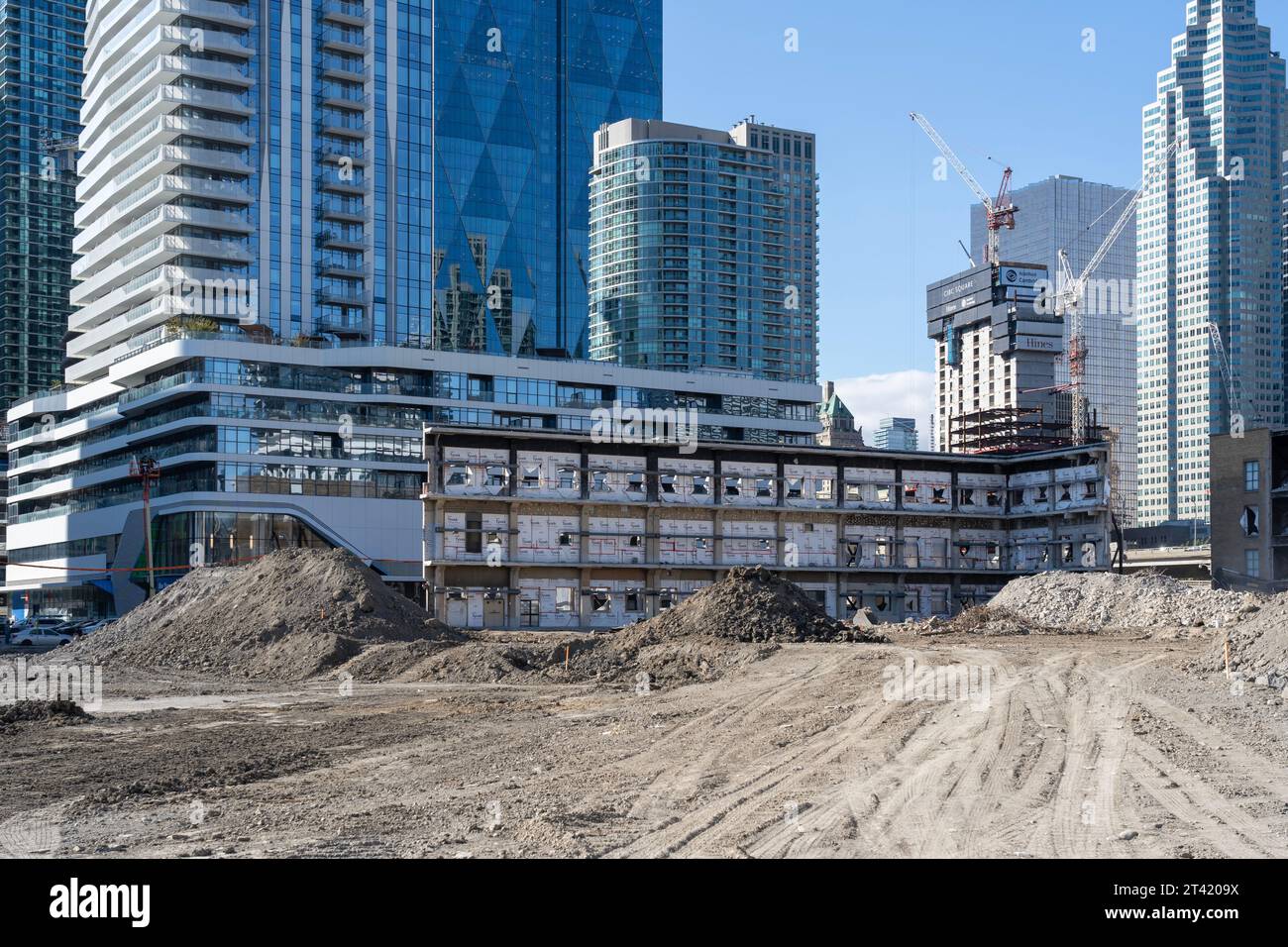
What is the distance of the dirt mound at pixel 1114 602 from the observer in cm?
6009

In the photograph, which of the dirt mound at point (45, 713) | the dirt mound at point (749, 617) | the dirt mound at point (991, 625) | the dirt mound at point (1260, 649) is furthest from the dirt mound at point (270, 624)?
Result: the dirt mound at point (1260, 649)

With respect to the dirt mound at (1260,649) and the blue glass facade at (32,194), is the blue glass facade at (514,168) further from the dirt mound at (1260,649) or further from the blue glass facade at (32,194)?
the dirt mound at (1260,649)

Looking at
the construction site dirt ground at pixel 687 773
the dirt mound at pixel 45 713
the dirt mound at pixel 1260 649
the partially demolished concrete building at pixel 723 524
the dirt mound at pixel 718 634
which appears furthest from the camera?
the partially demolished concrete building at pixel 723 524

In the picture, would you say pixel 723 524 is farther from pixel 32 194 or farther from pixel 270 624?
pixel 32 194

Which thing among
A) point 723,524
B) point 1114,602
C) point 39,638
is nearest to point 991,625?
point 1114,602

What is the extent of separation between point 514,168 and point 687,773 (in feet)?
448

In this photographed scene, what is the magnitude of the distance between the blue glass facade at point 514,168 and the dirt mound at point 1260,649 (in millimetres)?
106304

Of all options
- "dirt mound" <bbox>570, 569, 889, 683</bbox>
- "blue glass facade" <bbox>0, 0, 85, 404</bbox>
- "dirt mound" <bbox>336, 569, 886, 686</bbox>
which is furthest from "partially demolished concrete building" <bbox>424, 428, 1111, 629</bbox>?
"blue glass facade" <bbox>0, 0, 85, 404</bbox>

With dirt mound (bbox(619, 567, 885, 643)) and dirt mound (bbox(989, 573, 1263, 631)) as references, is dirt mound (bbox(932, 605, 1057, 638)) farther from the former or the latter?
dirt mound (bbox(619, 567, 885, 643))

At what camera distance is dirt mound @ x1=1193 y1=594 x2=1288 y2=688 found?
3294 cm
